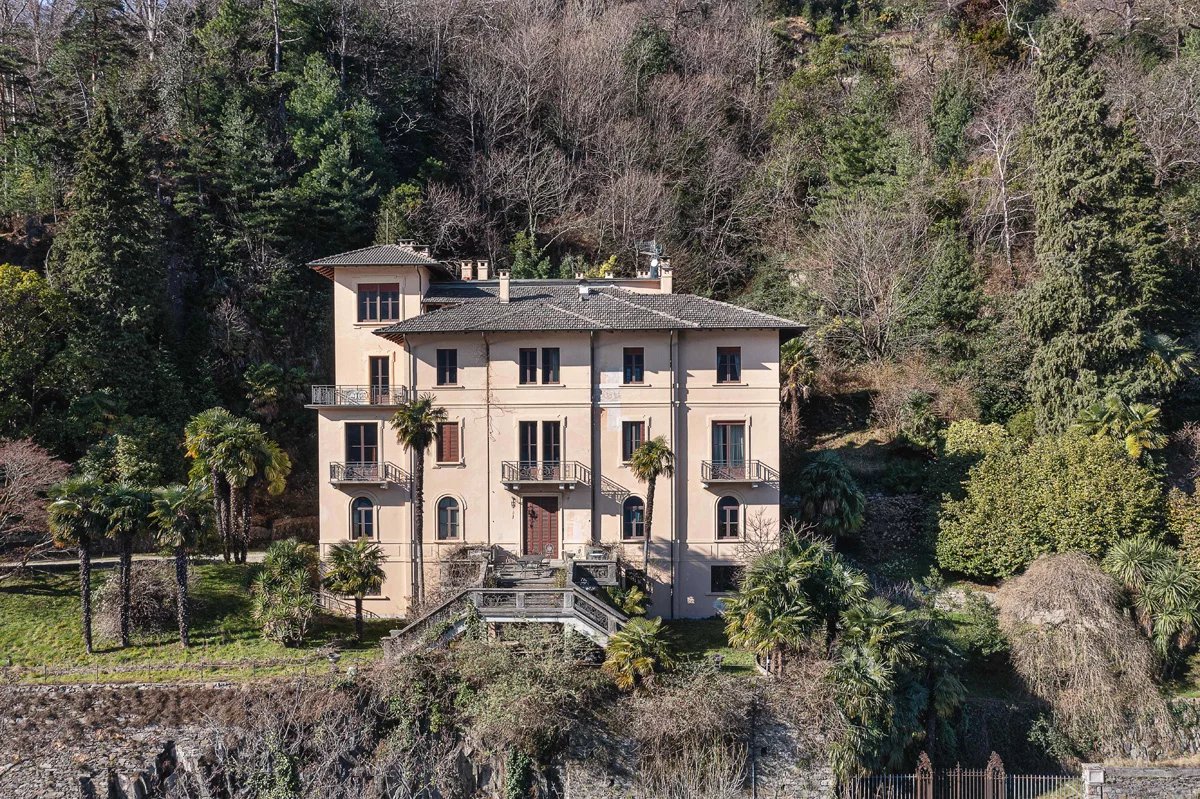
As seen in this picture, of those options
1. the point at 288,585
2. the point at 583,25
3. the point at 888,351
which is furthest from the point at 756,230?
the point at 288,585

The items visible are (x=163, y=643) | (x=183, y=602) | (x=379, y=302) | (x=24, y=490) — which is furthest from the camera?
(x=379, y=302)

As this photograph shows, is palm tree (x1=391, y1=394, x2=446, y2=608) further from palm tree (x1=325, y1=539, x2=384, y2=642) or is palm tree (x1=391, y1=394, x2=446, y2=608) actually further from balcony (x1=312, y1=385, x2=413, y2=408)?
palm tree (x1=325, y1=539, x2=384, y2=642)

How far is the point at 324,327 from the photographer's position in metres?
44.8

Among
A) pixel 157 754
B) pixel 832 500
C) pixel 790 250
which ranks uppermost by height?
pixel 790 250

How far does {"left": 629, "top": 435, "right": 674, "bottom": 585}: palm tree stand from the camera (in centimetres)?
3023

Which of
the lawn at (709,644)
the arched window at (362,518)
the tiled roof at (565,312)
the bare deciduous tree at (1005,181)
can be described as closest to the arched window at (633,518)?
the lawn at (709,644)

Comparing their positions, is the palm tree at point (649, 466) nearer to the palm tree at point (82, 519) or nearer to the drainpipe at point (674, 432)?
the drainpipe at point (674, 432)

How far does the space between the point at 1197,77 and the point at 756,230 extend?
21.2m

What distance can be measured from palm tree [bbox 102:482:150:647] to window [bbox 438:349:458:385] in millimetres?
9591

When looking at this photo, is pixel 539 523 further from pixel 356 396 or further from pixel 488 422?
pixel 356 396

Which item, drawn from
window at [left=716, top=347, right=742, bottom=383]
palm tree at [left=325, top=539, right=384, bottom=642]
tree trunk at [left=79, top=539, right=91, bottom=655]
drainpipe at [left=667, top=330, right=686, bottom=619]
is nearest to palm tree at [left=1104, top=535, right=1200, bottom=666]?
window at [left=716, top=347, right=742, bottom=383]

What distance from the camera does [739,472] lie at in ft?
105

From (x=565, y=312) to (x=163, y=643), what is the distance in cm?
1586

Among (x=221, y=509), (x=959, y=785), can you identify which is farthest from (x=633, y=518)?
(x=221, y=509)
